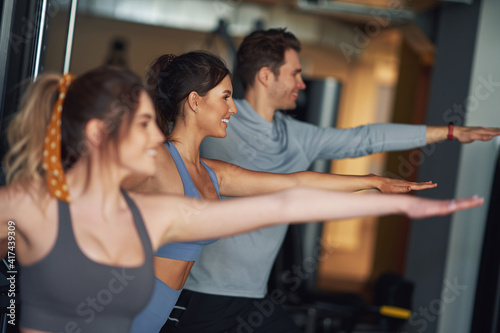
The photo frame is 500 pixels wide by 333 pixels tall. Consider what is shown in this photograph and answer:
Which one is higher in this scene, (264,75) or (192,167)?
(264,75)

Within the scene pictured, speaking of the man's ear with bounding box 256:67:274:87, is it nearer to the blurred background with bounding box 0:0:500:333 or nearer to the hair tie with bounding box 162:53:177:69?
the hair tie with bounding box 162:53:177:69

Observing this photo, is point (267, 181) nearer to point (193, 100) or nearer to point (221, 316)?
point (193, 100)

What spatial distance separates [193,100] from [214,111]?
7 centimetres

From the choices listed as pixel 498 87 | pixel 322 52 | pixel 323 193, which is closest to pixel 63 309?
pixel 323 193

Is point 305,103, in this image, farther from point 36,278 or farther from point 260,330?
point 36,278

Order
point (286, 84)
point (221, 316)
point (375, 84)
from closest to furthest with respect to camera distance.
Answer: point (221, 316), point (286, 84), point (375, 84)

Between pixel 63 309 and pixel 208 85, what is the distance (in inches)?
33.8

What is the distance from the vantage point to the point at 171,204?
1296mm

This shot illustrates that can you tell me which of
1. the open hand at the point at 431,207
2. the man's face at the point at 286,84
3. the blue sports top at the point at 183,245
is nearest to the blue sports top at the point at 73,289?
the blue sports top at the point at 183,245

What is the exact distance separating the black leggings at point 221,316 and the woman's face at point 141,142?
0.95 metres

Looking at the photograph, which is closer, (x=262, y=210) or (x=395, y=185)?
(x=262, y=210)

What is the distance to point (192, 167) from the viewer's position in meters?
1.77

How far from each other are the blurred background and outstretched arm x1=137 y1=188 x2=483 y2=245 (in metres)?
0.84

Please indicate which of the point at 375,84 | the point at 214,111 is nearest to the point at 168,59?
the point at 214,111
